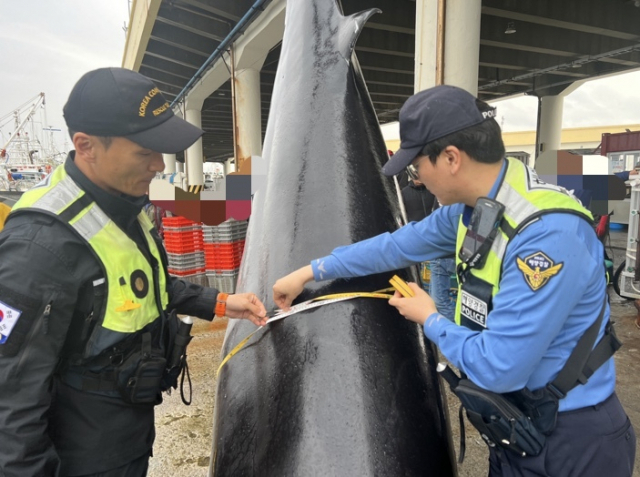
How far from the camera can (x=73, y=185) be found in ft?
5.20

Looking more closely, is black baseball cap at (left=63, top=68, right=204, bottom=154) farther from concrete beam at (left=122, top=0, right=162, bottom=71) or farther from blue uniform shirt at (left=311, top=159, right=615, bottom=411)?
concrete beam at (left=122, top=0, right=162, bottom=71)

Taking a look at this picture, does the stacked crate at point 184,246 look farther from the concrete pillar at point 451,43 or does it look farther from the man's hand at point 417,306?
the man's hand at point 417,306

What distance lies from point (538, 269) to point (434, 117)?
58 centimetres

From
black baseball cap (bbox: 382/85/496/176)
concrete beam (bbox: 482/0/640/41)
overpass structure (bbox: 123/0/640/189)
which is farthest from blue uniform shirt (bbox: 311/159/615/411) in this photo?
concrete beam (bbox: 482/0/640/41)

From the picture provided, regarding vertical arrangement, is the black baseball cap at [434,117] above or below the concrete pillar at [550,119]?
below

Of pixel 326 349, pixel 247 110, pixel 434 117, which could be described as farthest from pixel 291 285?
pixel 247 110

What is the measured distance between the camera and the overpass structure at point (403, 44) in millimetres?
6090

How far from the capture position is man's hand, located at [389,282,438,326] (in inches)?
64.4

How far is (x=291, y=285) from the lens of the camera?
2.01 meters

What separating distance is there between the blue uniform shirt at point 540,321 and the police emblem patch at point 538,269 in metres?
0.01

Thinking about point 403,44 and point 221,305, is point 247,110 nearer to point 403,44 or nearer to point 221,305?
point 403,44

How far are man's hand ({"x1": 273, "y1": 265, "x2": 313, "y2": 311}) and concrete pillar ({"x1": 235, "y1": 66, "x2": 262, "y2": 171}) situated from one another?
10.4 metres

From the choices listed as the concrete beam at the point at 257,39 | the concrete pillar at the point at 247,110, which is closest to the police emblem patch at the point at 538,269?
the concrete beam at the point at 257,39

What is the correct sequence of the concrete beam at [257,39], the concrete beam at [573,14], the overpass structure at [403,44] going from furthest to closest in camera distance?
1. the concrete beam at [573,14]
2. the concrete beam at [257,39]
3. the overpass structure at [403,44]
